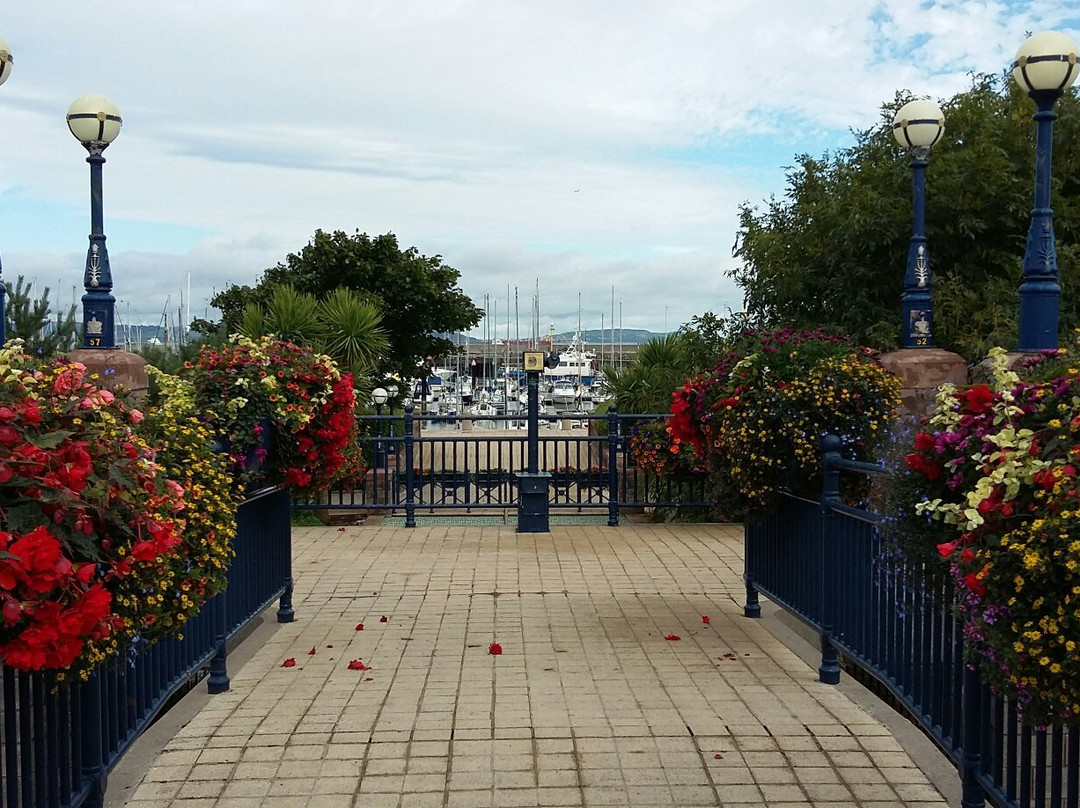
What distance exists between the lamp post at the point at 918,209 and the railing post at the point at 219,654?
709 centimetres

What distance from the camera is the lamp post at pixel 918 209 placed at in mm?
9406

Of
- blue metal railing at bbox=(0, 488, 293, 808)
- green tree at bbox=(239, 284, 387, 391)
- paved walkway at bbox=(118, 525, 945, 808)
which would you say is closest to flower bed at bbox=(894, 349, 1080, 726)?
paved walkway at bbox=(118, 525, 945, 808)

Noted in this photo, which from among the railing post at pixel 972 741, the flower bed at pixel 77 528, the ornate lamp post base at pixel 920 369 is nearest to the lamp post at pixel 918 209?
the ornate lamp post base at pixel 920 369

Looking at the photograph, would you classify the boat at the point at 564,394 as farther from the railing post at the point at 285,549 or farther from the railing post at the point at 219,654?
the railing post at the point at 219,654

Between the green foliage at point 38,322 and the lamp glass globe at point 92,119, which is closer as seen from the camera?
the lamp glass globe at point 92,119

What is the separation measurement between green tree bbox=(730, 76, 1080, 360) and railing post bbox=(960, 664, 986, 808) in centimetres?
965

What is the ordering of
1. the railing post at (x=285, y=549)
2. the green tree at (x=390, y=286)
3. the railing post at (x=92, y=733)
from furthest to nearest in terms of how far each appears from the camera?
the green tree at (x=390, y=286)
the railing post at (x=285, y=549)
the railing post at (x=92, y=733)

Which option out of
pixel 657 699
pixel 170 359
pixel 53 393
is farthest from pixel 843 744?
pixel 170 359

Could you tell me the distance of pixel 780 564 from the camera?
691 cm

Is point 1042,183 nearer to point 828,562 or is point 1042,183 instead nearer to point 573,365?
point 828,562

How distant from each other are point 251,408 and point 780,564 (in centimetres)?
365

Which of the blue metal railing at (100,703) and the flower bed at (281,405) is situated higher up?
the flower bed at (281,405)

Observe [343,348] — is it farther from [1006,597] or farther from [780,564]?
[1006,597]

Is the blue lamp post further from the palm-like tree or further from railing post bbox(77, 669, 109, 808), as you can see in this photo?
the palm-like tree
